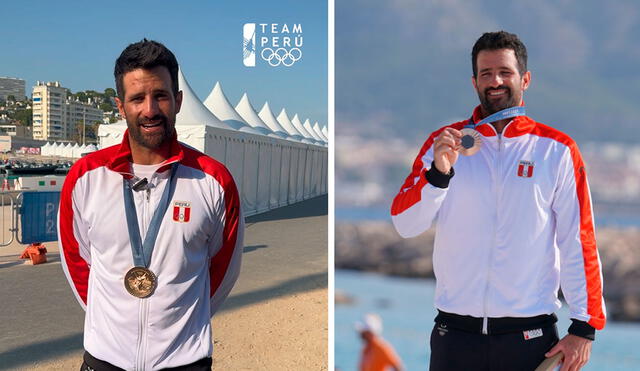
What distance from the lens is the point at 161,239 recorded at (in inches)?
72.5

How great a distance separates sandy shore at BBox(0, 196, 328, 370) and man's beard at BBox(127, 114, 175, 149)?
9.07 ft

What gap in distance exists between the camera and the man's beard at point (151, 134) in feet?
6.18

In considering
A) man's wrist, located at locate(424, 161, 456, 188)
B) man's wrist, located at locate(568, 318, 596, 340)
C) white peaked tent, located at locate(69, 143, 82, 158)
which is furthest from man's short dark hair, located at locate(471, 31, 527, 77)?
white peaked tent, located at locate(69, 143, 82, 158)

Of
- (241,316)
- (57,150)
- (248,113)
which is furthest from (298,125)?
(57,150)

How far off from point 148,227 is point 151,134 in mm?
299

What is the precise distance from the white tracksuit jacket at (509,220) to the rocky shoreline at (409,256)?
7.83ft

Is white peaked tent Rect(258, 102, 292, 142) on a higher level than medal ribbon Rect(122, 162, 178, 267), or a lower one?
higher

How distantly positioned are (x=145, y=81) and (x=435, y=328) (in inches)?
56.0

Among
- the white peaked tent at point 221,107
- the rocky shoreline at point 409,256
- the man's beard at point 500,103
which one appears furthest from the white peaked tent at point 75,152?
the man's beard at point 500,103

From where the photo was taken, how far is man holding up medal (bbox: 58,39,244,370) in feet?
6.02

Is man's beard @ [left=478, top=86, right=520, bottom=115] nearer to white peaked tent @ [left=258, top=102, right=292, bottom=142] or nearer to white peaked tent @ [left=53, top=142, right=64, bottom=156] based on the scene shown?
white peaked tent @ [left=258, top=102, right=292, bottom=142]

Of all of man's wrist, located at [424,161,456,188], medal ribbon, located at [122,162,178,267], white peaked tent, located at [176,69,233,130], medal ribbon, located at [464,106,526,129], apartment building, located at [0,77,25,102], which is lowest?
medal ribbon, located at [122,162,178,267]

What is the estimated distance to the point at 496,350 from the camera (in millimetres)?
2146

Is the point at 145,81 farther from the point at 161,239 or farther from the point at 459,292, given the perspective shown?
the point at 459,292
